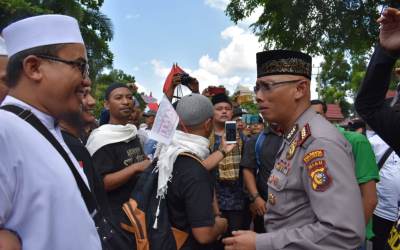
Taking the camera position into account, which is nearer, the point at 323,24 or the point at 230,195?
the point at 230,195

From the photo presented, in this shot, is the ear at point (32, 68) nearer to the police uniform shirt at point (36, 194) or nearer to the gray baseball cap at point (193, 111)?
the police uniform shirt at point (36, 194)

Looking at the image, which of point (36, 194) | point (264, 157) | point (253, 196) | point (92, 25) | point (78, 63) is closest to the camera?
point (36, 194)

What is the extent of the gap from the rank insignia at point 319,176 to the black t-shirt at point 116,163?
78.8 inches

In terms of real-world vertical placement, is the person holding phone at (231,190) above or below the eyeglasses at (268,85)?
below

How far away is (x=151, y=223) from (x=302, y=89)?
132 cm

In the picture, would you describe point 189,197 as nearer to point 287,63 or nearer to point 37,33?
point 287,63

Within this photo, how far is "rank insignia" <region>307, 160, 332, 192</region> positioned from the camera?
1775mm

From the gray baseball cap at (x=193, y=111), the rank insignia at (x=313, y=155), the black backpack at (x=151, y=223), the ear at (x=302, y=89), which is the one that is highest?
the ear at (x=302, y=89)

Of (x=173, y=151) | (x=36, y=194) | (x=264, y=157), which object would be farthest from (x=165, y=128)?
(x=264, y=157)

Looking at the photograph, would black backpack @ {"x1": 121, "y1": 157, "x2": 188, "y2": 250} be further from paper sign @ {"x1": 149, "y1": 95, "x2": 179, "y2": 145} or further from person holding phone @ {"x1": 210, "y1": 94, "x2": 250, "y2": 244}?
person holding phone @ {"x1": 210, "y1": 94, "x2": 250, "y2": 244}

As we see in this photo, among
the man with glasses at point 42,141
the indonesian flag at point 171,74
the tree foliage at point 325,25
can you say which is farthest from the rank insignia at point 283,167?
the tree foliage at point 325,25

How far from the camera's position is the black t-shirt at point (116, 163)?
3432mm

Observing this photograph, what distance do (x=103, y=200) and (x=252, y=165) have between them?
7.83ft

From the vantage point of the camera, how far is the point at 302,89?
7.48 ft
